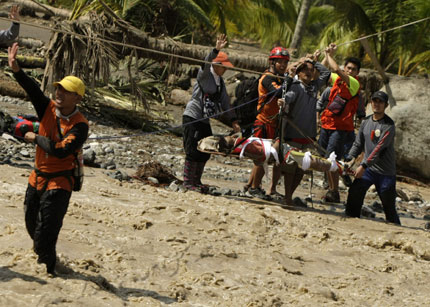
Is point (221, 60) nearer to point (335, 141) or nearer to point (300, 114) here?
point (300, 114)

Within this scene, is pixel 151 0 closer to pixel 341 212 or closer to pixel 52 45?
pixel 52 45

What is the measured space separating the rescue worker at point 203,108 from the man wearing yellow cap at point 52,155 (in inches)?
122

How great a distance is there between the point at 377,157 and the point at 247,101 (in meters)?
1.69

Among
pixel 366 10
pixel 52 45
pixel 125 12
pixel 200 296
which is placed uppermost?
pixel 366 10

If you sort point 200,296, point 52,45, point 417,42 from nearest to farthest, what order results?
point 200,296, point 52,45, point 417,42

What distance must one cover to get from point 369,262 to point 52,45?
8.20m

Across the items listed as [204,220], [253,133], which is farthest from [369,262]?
[253,133]

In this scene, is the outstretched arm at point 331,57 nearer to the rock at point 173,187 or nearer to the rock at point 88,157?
the rock at point 173,187

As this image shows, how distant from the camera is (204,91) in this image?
7.66m

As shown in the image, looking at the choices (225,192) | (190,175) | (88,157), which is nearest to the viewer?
(190,175)

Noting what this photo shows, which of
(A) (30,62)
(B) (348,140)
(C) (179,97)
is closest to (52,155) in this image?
(B) (348,140)

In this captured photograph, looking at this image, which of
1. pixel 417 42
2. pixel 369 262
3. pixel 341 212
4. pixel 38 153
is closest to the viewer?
pixel 38 153

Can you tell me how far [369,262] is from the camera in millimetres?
6453

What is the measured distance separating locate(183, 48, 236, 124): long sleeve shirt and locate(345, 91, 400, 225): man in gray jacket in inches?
62.5
